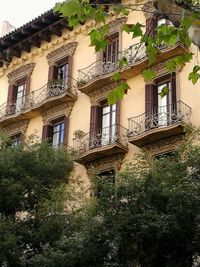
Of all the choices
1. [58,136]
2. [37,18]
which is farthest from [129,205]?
[37,18]

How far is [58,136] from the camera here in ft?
81.2

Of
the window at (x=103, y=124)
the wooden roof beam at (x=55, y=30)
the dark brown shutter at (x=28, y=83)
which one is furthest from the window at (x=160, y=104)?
the dark brown shutter at (x=28, y=83)

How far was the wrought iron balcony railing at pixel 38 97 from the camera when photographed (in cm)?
2478

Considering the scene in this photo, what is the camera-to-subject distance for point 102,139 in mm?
22234

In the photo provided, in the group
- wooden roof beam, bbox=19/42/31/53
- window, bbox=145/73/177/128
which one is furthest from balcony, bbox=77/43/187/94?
wooden roof beam, bbox=19/42/31/53

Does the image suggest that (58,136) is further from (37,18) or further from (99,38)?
(99,38)

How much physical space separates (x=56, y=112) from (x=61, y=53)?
314 cm

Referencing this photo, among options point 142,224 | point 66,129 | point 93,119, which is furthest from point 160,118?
point 142,224

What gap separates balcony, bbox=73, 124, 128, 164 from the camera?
21.4 meters

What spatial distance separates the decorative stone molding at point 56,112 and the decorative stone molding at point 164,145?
4.92m

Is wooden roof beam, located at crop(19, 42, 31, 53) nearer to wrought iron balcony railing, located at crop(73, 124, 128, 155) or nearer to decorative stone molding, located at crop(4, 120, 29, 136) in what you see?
decorative stone molding, located at crop(4, 120, 29, 136)

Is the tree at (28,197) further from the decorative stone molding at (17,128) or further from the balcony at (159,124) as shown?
the decorative stone molding at (17,128)

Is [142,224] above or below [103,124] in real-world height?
below

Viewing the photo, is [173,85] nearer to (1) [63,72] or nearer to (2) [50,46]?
(1) [63,72]
